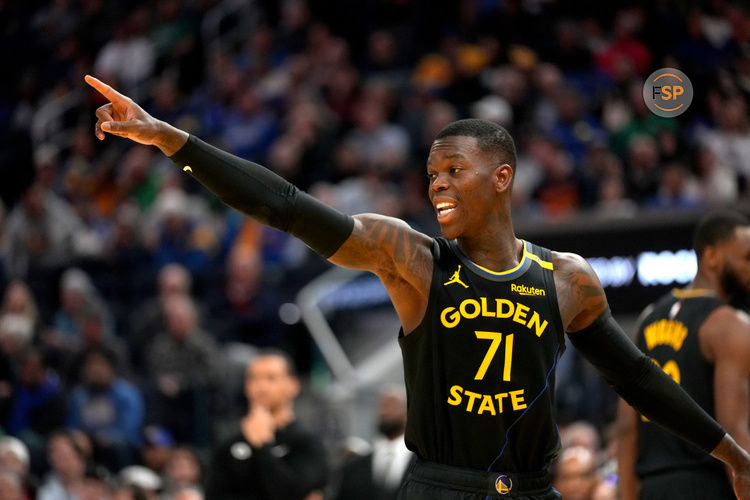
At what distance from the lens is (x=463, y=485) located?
12.8ft

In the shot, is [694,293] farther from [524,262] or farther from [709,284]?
[524,262]

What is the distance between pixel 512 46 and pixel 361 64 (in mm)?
2336

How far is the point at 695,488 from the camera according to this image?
530 cm

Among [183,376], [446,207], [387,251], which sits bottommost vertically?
[183,376]

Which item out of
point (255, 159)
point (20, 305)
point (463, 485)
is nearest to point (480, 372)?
point (463, 485)

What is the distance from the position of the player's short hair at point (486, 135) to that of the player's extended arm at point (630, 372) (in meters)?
0.48

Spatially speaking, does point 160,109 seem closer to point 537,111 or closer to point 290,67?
point 290,67

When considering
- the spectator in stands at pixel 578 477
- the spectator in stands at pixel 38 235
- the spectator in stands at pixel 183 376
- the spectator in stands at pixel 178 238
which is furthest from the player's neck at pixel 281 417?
the spectator in stands at pixel 38 235

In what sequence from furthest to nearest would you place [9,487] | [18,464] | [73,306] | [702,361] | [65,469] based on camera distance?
[73,306], [65,469], [18,464], [9,487], [702,361]

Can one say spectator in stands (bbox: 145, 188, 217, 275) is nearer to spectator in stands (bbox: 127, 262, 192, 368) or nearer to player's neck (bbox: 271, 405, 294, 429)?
spectator in stands (bbox: 127, 262, 192, 368)

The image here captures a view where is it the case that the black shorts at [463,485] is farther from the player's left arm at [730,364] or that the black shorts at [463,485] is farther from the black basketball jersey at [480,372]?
the player's left arm at [730,364]

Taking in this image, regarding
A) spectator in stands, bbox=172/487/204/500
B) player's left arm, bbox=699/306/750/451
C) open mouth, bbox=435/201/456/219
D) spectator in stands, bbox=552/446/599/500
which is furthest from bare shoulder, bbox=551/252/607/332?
spectator in stands, bbox=172/487/204/500

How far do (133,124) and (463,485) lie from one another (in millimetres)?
1669

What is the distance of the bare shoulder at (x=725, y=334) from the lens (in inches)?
206
